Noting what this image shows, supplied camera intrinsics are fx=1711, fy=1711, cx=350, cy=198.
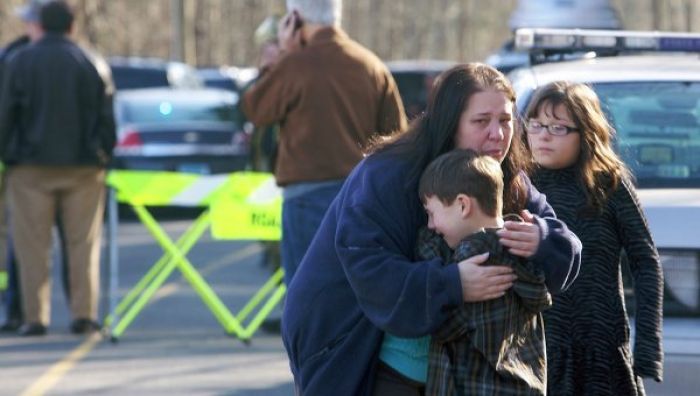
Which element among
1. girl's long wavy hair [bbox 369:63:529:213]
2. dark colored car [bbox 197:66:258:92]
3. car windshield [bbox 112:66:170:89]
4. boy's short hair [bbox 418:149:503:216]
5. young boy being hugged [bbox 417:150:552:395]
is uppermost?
girl's long wavy hair [bbox 369:63:529:213]

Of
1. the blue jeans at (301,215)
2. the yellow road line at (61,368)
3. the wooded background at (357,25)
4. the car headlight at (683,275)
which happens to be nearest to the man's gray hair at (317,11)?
the blue jeans at (301,215)

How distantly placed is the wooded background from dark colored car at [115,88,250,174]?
3305cm

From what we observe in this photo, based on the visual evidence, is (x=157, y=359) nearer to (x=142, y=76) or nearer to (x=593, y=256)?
(x=593, y=256)

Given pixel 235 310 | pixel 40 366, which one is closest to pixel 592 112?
pixel 40 366

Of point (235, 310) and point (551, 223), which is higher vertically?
point (551, 223)

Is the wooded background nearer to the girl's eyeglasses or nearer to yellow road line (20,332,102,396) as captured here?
yellow road line (20,332,102,396)

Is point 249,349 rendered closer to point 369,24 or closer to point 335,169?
point 335,169

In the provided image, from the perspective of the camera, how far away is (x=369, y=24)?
244ft

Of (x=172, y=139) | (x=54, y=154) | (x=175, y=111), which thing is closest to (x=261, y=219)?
(x=54, y=154)

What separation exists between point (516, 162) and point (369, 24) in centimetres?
7036

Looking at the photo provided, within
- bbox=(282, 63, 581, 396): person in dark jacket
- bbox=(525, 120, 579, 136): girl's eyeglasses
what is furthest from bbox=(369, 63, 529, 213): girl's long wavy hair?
bbox=(525, 120, 579, 136): girl's eyeglasses

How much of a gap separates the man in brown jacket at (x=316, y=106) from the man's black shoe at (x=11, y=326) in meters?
3.64

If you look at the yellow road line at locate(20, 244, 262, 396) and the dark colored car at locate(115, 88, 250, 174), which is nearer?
the yellow road line at locate(20, 244, 262, 396)

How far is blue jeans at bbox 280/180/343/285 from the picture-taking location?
748 cm
